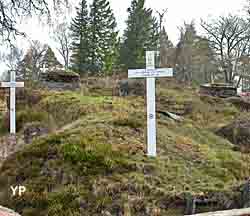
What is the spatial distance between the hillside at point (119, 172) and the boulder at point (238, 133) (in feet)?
1.86

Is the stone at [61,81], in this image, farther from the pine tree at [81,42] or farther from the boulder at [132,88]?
the pine tree at [81,42]

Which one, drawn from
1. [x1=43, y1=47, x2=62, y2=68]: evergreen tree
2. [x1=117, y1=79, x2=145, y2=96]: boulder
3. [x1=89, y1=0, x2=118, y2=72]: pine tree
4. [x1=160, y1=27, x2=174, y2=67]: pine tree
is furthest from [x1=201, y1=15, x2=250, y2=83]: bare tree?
[x1=117, y1=79, x2=145, y2=96]: boulder

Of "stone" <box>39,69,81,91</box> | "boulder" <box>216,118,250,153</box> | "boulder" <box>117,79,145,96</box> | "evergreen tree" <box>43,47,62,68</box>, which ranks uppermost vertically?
"evergreen tree" <box>43,47,62,68</box>

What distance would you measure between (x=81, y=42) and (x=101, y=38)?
1.55m

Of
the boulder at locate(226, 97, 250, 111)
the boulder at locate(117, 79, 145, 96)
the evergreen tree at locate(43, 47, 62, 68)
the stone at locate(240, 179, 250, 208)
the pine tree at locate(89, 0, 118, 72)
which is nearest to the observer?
the stone at locate(240, 179, 250, 208)

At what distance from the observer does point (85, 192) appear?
5449 mm

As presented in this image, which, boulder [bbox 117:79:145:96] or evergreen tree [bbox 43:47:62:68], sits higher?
evergreen tree [bbox 43:47:62:68]

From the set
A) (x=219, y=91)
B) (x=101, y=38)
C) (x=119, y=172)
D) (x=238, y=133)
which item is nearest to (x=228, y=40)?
(x=101, y=38)

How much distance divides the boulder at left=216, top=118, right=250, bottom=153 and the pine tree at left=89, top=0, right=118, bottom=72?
19.5 metres

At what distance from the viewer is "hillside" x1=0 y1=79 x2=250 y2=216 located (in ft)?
17.3

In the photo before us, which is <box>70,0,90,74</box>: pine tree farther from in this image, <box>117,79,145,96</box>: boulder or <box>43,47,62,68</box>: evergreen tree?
<box>117,79,145,96</box>: boulder

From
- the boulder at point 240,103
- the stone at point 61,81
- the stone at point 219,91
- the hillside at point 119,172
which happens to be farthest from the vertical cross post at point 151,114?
the stone at point 219,91

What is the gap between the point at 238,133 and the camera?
30.7ft

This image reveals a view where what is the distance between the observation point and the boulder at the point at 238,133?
909cm
